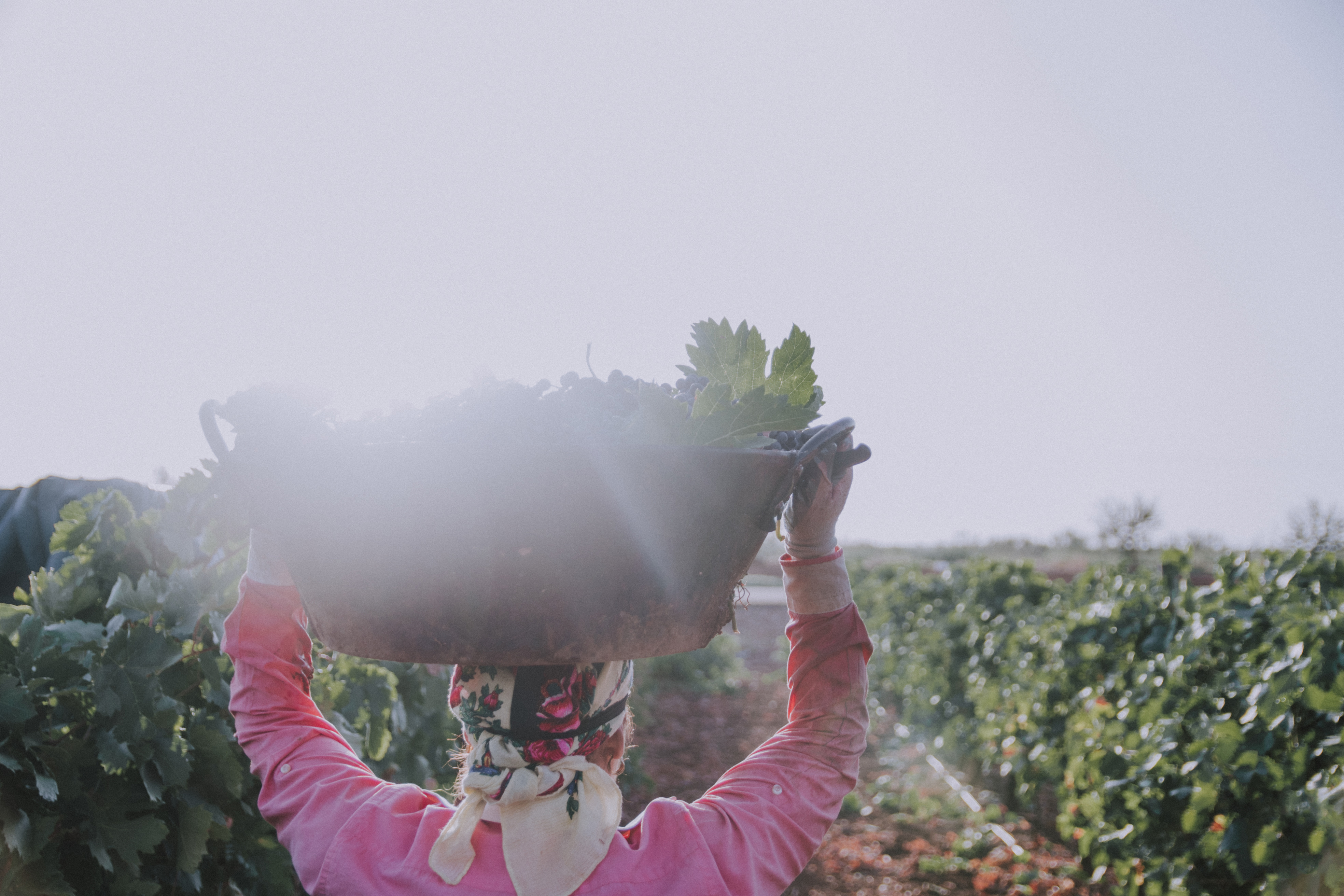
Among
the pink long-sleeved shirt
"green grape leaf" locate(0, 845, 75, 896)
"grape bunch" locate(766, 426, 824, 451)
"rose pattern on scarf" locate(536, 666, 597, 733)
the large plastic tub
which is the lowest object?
"green grape leaf" locate(0, 845, 75, 896)

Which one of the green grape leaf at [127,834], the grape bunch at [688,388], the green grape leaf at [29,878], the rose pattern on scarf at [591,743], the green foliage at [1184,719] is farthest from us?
the green foliage at [1184,719]

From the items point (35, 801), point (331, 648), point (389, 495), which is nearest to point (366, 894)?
point (331, 648)

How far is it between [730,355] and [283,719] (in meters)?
1.17

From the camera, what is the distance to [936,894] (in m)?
5.53

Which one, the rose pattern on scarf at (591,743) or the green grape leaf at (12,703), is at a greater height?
the rose pattern on scarf at (591,743)

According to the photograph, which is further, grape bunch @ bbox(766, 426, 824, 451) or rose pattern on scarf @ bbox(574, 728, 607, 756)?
rose pattern on scarf @ bbox(574, 728, 607, 756)

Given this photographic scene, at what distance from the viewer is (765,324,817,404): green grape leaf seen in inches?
52.2

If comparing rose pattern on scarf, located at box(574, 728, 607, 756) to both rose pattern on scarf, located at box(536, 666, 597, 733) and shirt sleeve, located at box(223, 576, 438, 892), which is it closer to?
rose pattern on scarf, located at box(536, 666, 597, 733)

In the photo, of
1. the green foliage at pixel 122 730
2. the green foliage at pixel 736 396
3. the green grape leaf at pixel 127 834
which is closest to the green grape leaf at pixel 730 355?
the green foliage at pixel 736 396

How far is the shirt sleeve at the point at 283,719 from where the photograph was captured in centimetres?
156

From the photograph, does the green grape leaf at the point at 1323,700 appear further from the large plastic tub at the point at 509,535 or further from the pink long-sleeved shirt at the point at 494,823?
the large plastic tub at the point at 509,535

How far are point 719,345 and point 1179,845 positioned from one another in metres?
4.40

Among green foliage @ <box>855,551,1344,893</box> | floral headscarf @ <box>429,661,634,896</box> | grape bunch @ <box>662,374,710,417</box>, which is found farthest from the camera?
Result: green foliage @ <box>855,551,1344,893</box>

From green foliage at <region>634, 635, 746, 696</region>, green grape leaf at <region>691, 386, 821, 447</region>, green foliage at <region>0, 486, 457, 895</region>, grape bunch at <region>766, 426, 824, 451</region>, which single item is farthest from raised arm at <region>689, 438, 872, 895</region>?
green foliage at <region>634, 635, 746, 696</region>
